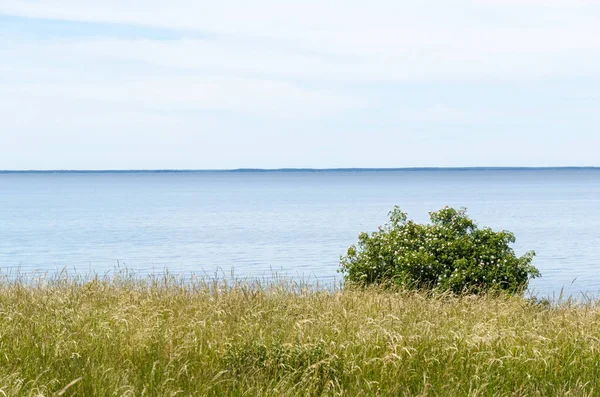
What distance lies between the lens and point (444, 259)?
1509 cm

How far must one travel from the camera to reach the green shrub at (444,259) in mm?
14820

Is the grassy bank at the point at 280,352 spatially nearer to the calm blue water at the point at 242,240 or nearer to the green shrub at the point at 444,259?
the green shrub at the point at 444,259

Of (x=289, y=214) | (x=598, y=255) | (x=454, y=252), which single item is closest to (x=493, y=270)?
(x=454, y=252)

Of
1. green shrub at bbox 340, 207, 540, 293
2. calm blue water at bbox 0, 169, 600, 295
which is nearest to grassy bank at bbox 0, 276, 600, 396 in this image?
green shrub at bbox 340, 207, 540, 293

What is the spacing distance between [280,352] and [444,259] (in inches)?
314

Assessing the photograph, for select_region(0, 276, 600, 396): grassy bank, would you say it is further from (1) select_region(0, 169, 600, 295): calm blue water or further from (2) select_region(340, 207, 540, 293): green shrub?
(1) select_region(0, 169, 600, 295): calm blue water

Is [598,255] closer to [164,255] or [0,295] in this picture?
[164,255]

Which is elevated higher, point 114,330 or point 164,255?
point 114,330

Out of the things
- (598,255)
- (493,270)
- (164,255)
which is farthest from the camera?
(164,255)

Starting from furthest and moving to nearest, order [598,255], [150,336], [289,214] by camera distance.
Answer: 1. [289,214]
2. [598,255]
3. [150,336]

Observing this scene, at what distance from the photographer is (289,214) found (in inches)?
3469

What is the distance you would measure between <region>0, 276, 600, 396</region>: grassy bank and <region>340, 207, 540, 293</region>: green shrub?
4250mm

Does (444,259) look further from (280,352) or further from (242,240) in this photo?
(242,240)

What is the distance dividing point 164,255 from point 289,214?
42772mm
